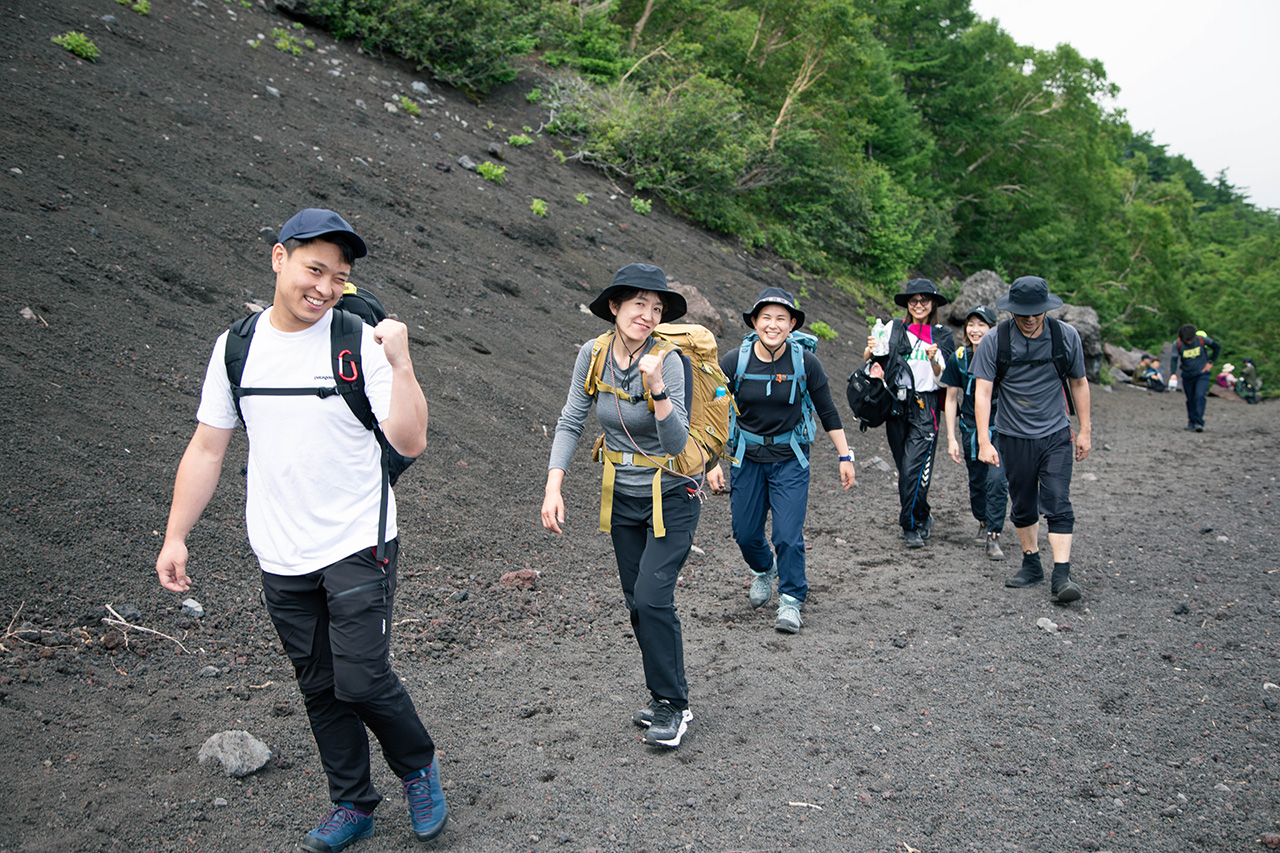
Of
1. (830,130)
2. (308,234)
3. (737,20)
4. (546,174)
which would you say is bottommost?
(308,234)

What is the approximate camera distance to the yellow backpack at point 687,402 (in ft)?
12.5

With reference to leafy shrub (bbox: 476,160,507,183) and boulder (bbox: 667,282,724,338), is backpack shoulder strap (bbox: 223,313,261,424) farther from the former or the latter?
leafy shrub (bbox: 476,160,507,183)

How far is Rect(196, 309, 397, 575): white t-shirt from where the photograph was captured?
2.84 meters

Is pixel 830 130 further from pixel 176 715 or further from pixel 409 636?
pixel 176 715

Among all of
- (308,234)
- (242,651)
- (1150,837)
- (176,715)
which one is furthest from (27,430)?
(1150,837)

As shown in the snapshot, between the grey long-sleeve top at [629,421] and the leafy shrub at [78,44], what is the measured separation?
32.4 ft

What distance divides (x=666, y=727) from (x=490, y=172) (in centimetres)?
1168

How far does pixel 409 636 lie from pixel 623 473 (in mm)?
2103

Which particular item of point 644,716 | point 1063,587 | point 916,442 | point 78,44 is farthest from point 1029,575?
point 78,44

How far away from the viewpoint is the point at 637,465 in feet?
12.7

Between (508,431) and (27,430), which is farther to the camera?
(508,431)

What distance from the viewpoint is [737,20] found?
21812 mm

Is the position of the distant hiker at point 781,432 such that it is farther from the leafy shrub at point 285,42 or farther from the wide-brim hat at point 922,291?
the leafy shrub at point 285,42

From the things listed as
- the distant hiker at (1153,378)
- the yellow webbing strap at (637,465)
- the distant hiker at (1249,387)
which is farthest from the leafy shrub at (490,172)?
the distant hiker at (1249,387)
